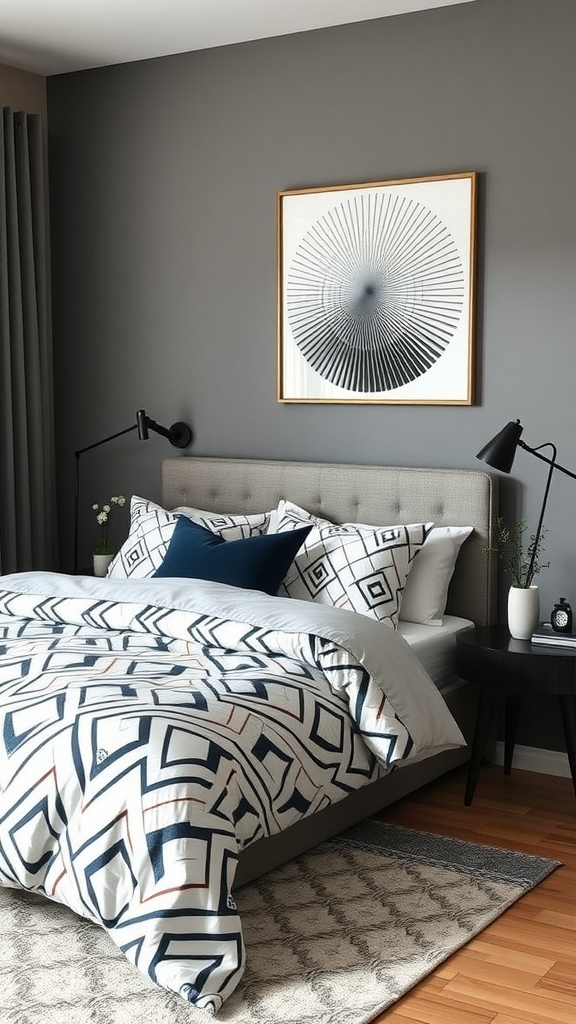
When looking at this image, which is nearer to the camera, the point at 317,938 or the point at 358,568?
the point at 317,938

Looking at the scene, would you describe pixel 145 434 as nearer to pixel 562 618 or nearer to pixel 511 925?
pixel 562 618

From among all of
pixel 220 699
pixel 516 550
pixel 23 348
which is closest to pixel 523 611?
pixel 516 550

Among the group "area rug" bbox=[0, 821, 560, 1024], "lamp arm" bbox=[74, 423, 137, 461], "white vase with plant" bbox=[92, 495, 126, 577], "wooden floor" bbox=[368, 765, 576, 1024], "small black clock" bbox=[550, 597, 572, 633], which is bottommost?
"wooden floor" bbox=[368, 765, 576, 1024]

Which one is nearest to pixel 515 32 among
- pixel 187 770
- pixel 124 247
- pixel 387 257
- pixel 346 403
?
pixel 387 257

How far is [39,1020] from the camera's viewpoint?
239 centimetres

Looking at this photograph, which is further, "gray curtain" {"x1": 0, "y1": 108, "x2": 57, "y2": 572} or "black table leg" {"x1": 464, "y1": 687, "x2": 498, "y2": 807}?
"gray curtain" {"x1": 0, "y1": 108, "x2": 57, "y2": 572}

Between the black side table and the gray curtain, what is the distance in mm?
2040

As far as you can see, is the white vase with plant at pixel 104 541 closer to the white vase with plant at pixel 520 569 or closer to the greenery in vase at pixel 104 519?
the greenery in vase at pixel 104 519

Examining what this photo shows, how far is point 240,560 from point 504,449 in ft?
3.09

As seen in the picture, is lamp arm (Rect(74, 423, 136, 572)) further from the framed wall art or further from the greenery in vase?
the framed wall art

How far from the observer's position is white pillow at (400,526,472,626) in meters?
4.04

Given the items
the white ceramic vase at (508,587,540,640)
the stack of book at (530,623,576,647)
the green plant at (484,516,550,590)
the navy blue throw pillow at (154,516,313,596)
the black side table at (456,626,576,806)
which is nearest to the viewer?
the black side table at (456,626,576,806)

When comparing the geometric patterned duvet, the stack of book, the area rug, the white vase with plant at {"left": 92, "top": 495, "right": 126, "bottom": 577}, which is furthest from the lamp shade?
the white vase with plant at {"left": 92, "top": 495, "right": 126, "bottom": 577}

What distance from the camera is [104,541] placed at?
4859 millimetres
